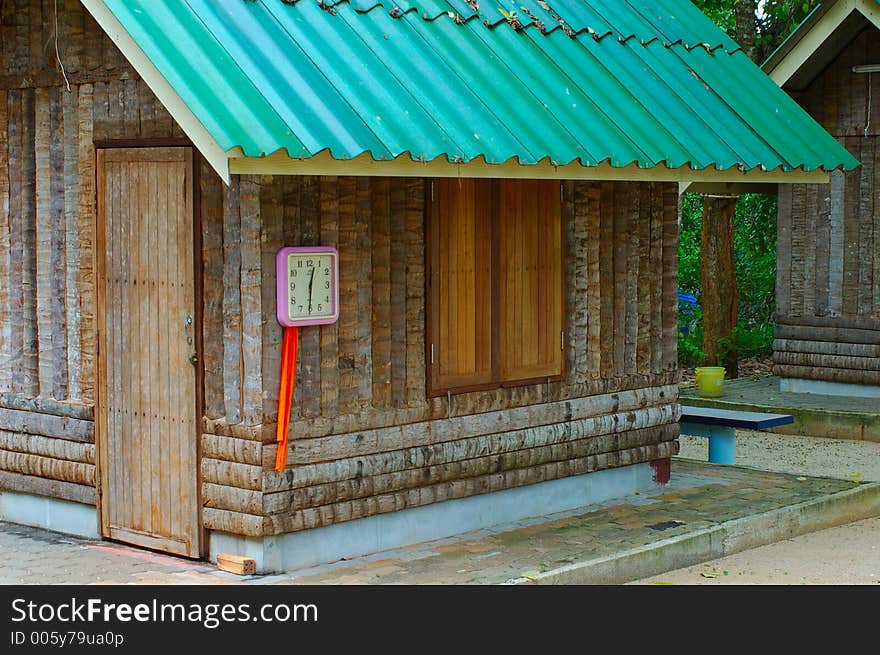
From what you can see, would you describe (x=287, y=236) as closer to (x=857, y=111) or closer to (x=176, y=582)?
(x=176, y=582)

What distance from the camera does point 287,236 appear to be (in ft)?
26.4

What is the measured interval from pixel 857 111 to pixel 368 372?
28.0 feet

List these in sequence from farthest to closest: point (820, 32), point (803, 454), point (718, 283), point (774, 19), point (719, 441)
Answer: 1. point (774, 19)
2. point (718, 283)
3. point (820, 32)
4. point (803, 454)
5. point (719, 441)

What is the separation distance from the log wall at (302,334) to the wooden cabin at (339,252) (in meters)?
0.02

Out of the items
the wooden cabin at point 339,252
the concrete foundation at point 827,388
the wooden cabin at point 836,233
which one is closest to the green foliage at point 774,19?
the wooden cabin at point 836,233

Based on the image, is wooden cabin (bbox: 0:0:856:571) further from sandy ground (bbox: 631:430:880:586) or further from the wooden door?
sandy ground (bbox: 631:430:880:586)

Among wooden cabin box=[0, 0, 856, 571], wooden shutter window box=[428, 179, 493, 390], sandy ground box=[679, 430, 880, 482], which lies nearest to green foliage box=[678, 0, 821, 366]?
sandy ground box=[679, 430, 880, 482]

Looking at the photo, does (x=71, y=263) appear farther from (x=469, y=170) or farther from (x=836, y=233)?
(x=836, y=233)

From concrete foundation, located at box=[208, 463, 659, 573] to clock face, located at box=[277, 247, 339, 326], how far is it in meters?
1.25

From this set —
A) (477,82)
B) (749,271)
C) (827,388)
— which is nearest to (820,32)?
(827,388)

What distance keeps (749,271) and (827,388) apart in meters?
7.26

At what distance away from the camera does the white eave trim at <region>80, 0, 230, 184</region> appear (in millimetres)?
7020

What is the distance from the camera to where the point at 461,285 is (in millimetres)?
9211

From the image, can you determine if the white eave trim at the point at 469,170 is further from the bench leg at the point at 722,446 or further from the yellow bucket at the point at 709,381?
the yellow bucket at the point at 709,381
